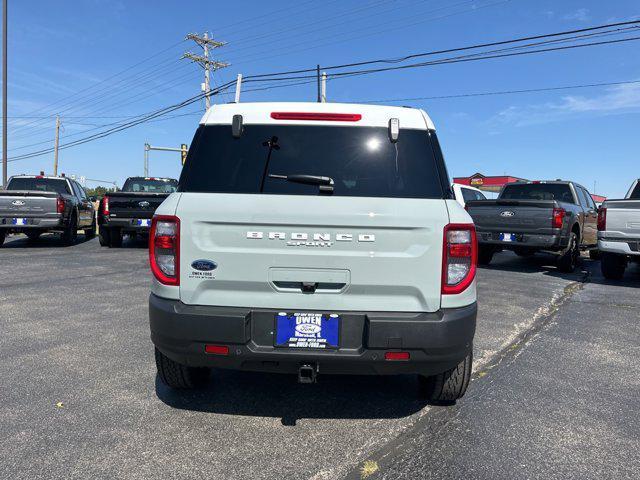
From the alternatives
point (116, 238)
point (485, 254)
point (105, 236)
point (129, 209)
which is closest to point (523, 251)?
point (485, 254)

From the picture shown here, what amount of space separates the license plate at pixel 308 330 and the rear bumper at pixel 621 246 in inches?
308

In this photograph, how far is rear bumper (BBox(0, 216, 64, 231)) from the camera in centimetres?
1158

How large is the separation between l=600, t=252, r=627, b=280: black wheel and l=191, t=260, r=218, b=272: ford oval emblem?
8.96 m

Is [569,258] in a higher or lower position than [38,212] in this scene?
lower

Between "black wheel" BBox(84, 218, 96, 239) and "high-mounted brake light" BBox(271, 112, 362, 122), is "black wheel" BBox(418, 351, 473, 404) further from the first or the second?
"black wheel" BBox(84, 218, 96, 239)

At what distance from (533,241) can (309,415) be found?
7835 millimetres

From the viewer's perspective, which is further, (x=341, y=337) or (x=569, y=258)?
(x=569, y=258)

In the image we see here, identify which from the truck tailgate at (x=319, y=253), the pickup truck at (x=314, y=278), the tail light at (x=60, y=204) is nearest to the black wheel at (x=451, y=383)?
the pickup truck at (x=314, y=278)

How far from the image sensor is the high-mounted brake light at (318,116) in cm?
291

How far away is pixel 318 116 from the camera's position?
2932 mm

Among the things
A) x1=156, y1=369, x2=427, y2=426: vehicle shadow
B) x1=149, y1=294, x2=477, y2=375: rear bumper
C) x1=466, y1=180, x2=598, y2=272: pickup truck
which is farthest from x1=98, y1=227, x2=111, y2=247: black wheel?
x1=149, y1=294, x2=477, y2=375: rear bumper

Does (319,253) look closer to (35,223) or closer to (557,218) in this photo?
(557,218)

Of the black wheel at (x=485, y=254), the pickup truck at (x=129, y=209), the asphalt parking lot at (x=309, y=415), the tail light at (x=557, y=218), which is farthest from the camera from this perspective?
the pickup truck at (x=129, y=209)

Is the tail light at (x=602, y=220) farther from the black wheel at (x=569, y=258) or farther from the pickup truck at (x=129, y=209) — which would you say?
the pickup truck at (x=129, y=209)
